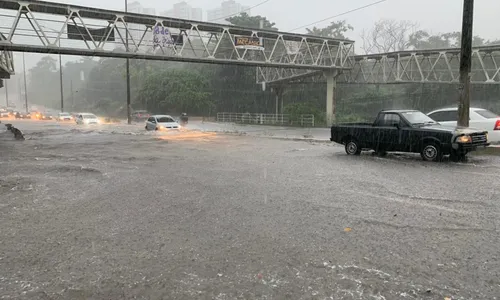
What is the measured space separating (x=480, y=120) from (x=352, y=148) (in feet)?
16.1

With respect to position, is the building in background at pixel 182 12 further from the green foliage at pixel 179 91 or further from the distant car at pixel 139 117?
the distant car at pixel 139 117

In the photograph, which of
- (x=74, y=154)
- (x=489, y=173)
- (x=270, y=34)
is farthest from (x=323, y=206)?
(x=270, y=34)

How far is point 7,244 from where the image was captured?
566 cm

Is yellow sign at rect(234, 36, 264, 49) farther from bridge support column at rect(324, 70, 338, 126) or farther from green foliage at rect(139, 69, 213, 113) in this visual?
green foliage at rect(139, 69, 213, 113)

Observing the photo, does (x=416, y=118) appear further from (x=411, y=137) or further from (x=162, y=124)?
(x=162, y=124)

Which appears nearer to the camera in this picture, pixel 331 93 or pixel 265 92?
pixel 331 93

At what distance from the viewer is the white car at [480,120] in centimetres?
1483

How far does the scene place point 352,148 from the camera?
49.3ft

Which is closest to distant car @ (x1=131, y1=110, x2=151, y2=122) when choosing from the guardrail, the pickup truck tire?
the guardrail

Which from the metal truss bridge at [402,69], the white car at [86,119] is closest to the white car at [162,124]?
the metal truss bridge at [402,69]

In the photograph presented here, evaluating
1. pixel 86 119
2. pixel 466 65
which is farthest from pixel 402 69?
pixel 86 119

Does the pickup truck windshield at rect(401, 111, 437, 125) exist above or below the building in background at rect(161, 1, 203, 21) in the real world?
below

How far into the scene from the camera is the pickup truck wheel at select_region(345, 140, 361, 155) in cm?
1489

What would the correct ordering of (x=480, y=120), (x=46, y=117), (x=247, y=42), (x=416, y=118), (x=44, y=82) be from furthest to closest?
(x=44, y=82) < (x=46, y=117) < (x=247, y=42) < (x=480, y=120) < (x=416, y=118)
